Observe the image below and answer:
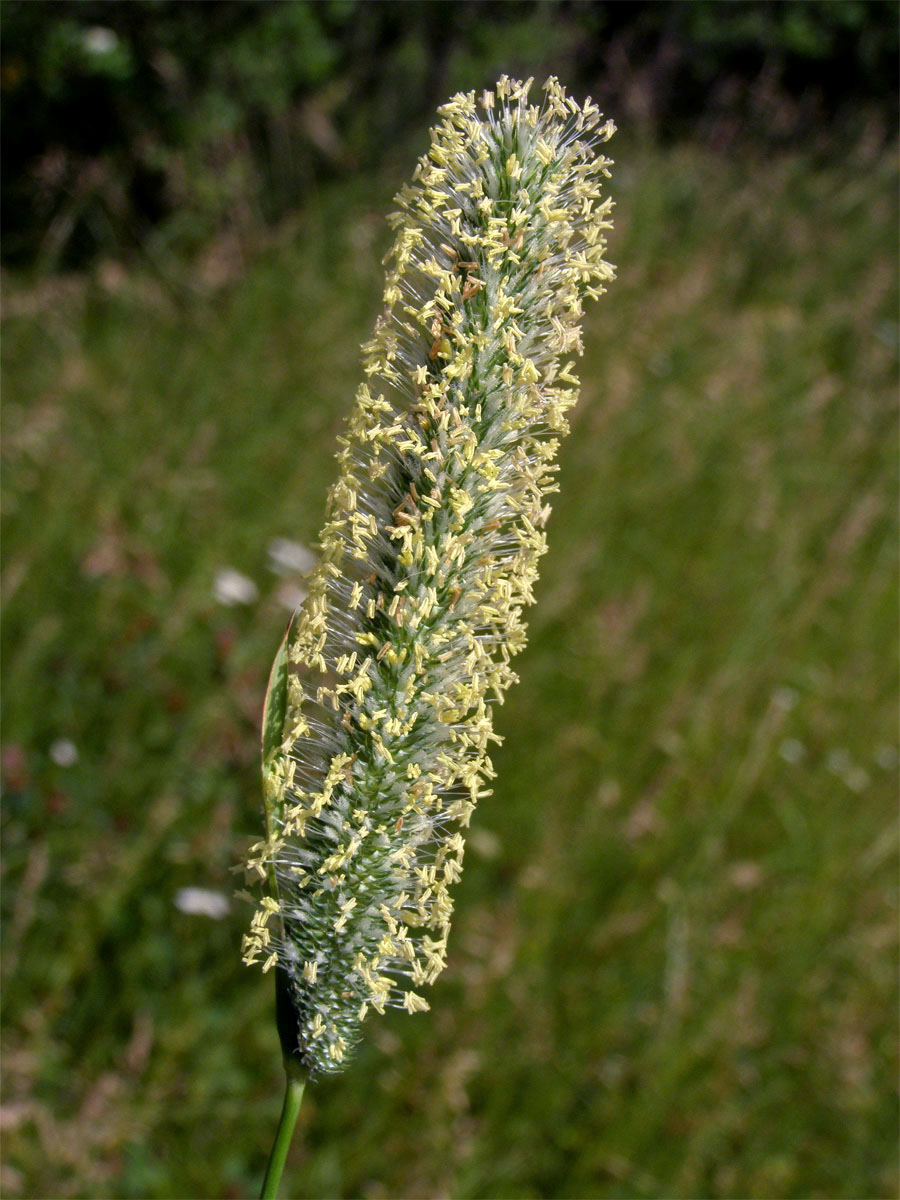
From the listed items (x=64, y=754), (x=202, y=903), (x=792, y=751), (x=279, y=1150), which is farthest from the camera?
(x=792, y=751)

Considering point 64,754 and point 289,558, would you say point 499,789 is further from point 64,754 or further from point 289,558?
point 64,754

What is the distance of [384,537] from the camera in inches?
47.1

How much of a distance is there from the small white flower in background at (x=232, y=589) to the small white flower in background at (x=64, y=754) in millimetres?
694

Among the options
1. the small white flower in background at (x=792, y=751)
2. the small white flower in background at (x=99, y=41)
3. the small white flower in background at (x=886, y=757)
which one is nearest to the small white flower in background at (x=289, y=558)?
the small white flower in background at (x=792, y=751)

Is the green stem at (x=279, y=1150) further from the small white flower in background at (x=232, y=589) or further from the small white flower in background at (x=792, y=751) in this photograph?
the small white flower in background at (x=792, y=751)

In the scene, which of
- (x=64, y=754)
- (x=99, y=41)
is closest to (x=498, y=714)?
(x=64, y=754)

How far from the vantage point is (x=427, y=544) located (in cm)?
114

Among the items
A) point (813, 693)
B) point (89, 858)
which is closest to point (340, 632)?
point (89, 858)

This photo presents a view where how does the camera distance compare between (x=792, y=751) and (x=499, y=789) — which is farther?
(x=792, y=751)

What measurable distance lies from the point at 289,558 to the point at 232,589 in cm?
22

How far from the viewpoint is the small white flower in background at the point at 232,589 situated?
3.50 metres

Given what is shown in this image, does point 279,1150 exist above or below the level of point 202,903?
below

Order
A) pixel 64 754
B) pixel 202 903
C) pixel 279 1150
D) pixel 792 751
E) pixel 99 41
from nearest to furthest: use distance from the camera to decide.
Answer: pixel 279 1150
pixel 202 903
pixel 64 754
pixel 792 751
pixel 99 41

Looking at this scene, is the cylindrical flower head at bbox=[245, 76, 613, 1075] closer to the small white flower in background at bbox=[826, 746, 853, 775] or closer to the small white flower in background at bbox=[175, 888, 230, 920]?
the small white flower in background at bbox=[175, 888, 230, 920]
